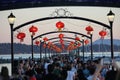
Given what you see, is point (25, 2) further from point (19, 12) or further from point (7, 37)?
point (7, 37)

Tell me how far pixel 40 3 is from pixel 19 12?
13.5 ft

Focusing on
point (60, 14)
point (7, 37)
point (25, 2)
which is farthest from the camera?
point (7, 37)

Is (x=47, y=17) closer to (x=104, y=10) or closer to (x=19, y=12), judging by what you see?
(x=19, y=12)

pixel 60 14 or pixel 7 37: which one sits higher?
pixel 60 14

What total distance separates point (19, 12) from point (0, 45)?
11.1ft

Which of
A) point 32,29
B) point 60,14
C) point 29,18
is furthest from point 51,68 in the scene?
point 29,18

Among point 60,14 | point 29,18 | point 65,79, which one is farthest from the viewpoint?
point 29,18

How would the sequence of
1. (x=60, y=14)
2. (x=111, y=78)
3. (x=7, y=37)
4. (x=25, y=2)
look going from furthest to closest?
(x=7, y=37)
(x=60, y=14)
(x=25, y=2)
(x=111, y=78)

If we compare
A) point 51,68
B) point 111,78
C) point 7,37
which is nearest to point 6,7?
point 51,68

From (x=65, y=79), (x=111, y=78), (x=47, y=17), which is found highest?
(x=47, y=17)

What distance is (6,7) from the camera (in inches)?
742

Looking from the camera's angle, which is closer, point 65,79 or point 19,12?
point 65,79

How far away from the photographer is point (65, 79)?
14.2 m

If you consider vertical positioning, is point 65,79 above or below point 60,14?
below
